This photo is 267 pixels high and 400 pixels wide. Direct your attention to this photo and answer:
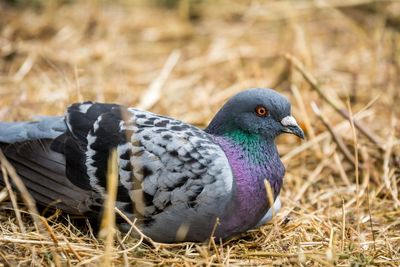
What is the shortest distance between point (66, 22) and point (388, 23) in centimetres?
411

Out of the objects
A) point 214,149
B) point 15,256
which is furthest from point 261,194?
point 15,256

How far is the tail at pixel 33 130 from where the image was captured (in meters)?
4.61

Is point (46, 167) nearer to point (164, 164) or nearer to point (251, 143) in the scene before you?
point (164, 164)

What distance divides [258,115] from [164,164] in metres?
0.76

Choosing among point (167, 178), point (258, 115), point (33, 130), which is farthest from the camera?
point (33, 130)

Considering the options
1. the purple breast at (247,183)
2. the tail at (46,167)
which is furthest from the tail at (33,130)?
the purple breast at (247,183)

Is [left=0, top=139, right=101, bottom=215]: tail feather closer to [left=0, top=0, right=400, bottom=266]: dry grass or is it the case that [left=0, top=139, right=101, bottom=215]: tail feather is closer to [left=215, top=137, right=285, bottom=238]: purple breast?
[left=0, top=0, right=400, bottom=266]: dry grass

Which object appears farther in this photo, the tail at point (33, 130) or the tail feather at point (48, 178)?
the tail at point (33, 130)

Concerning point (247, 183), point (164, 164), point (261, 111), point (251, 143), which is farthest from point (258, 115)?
point (164, 164)

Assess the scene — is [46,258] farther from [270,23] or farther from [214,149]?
[270,23]

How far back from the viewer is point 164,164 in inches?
167

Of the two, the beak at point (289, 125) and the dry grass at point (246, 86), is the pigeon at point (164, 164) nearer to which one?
the beak at point (289, 125)

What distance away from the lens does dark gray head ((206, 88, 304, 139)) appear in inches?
179

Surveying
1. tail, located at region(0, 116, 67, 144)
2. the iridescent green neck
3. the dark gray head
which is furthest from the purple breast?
tail, located at region(0, 116, 67, 144)
